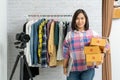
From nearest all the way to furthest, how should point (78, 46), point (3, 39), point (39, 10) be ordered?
point (78, 46) → point (3, 39) → point (39, 10)

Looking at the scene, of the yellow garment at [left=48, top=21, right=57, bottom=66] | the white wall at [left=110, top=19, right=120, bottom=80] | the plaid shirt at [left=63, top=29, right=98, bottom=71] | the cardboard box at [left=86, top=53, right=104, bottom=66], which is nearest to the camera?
the cardboard box at [left=86, top=53, right=104, bottom=66]

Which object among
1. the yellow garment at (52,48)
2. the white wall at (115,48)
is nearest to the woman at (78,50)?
the yellow garment at (52,48)

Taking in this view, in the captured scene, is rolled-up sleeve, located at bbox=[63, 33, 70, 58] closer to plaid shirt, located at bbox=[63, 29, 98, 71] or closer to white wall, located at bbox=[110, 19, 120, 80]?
plaid shirt, located at bbox=[63, 29, 98, 71]

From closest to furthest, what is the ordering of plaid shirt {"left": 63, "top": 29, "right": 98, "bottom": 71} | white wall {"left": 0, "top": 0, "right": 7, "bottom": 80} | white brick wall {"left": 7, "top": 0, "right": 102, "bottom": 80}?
plaid shirt {"left": 63, "top": 29, "right": 98, "bottom": 71} < white wall {"left": 0, "top": 0, "right": 7, "bottom": 80} < white brick wall {"left": 7, "top": 0, "right": 102, "bottom": 80}

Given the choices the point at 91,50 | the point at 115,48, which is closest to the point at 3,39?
the point at 91,50

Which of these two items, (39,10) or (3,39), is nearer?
(3,39)

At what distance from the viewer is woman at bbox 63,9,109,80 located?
8.98 feet

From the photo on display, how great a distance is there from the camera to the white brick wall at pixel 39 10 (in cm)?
337

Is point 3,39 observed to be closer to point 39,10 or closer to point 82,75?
point 39,10

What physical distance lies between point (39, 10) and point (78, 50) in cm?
100

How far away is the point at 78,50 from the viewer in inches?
108

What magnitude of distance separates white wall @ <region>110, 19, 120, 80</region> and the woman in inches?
40.4

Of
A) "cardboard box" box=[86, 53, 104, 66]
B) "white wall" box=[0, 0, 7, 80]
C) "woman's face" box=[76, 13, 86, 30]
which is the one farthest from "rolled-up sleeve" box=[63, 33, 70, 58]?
"white wall" box=[0, 0, 7, 80]

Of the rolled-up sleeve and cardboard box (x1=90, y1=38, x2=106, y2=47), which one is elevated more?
cardboard box (x1=90, y1=38, x2=106, y2=47)
